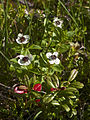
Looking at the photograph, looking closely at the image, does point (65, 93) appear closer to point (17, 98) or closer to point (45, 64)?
point (45, 64)

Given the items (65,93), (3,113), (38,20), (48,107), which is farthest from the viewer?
(38,20)

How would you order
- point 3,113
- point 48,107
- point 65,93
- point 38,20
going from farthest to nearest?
point 38,20 → point 3,113 → point 48,107 → point 65,93

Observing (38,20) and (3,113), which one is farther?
→ (38,20)

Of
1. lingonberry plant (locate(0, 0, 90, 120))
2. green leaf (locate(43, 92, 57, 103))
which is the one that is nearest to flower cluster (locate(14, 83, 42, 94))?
lingonberry plant (locate(0, 0, 90, 120))

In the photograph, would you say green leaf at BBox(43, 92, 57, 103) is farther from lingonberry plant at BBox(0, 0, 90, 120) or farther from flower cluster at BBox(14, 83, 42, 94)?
flower cluster at BBox(14, 83, 42, 94)

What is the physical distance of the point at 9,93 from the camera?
2.13 meters

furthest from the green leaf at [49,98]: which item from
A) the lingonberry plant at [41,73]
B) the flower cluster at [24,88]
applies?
the flower cluster at [24,88]

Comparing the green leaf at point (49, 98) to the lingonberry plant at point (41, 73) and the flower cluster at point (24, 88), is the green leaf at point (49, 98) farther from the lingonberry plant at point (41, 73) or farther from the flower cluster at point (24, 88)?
the flower cluster at point (24, 88)

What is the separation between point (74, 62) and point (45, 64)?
708 mm

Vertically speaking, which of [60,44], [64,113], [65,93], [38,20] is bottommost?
[64,113]

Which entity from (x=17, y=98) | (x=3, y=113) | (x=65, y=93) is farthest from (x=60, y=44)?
(x=3, y=113)

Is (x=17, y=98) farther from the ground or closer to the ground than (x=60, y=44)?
closer to the ground

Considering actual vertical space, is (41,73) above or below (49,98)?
above

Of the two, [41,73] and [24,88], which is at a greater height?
[41,73]
